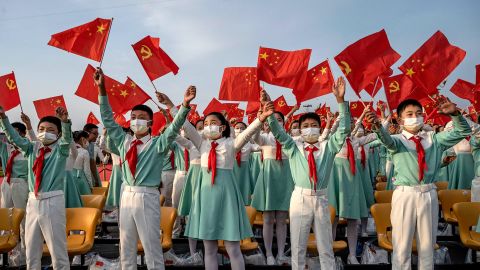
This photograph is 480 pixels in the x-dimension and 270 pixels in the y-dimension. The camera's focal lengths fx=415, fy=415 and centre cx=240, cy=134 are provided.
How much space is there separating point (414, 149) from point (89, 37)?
4155 mm

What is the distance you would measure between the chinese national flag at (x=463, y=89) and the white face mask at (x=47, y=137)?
8.82 metres

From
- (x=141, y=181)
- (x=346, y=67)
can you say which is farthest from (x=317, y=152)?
(x=141, y=181)

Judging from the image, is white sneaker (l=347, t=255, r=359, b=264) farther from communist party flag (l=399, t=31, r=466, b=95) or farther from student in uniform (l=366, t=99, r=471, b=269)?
communist party flag (l=399, t=31, r=466, b=95)

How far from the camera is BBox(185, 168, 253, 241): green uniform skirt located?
13.6 ft

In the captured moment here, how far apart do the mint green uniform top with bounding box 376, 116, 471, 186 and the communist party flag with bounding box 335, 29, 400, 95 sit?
111cm

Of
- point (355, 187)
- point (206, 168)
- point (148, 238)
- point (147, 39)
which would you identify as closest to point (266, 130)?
point (355, 187)

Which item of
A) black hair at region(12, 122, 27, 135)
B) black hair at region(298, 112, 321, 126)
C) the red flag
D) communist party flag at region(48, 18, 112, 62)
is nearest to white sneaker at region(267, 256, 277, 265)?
black hair at region(298, 112, 321, 126)

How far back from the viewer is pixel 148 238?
13.1 feet

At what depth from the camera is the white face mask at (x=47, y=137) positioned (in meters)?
4.43

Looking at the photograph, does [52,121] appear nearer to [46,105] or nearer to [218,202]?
[218,202]

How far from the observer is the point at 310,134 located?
4402 mm

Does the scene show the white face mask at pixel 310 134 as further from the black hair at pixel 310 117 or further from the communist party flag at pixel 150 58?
the communist party flag at pixel 150 58

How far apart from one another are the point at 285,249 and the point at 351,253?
3.27 feet

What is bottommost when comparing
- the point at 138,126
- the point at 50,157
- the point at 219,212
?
the point at 219,212
